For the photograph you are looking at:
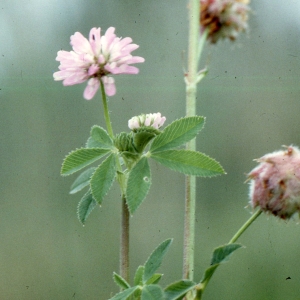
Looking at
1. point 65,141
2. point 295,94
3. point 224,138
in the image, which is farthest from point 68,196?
point 295,94

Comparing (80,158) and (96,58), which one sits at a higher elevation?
(96,58)

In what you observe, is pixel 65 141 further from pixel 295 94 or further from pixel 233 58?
pixel 295 94

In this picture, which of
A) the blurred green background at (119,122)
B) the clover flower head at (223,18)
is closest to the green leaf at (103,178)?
the clover flower head at (223,18)

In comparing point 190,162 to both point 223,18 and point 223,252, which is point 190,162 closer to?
point 223,252

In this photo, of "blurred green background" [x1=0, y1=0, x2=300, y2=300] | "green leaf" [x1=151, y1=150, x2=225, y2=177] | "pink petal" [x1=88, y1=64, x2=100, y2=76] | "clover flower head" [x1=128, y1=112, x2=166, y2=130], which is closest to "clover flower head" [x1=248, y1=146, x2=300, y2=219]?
"green leaf" [x1=151, y1=150, x2=225, y2=177]

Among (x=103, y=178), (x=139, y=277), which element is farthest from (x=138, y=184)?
(x=139, y=277)

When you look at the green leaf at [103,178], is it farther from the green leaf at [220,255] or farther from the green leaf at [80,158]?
the green leaf at [220,255]

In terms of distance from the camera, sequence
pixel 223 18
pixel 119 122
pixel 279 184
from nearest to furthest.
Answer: pixel 279 184
pixel 223 18
pixel 119 122
